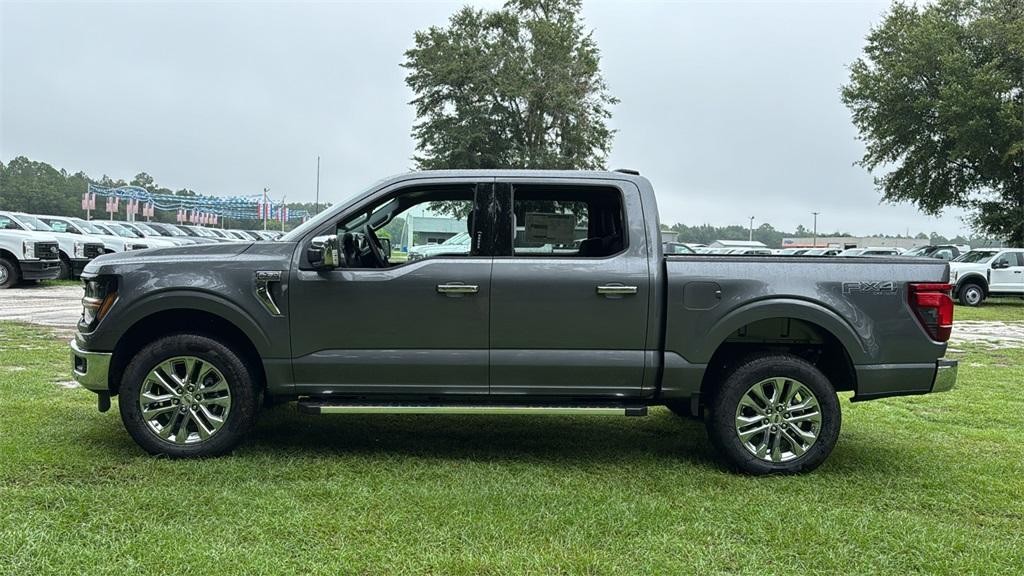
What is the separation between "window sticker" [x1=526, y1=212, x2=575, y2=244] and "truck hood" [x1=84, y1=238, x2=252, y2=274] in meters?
1.81

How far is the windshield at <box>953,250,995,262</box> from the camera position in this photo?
19.8 metres

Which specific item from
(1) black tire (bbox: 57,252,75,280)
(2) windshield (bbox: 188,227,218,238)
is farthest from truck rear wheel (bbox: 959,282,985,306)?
(2) windshield (bbox: 188,227,218,238)

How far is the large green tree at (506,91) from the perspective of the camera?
31328 mm

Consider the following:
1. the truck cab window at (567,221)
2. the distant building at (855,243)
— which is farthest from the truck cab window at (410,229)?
the distant building at (855,243)

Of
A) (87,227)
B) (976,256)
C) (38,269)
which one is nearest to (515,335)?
(38,269)

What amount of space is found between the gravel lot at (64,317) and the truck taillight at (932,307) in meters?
7.65

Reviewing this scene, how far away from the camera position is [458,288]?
4523 mm

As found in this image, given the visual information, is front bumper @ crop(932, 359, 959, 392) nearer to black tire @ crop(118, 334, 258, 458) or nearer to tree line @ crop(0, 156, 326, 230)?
black tire @ crop(118, 334, 258, 458)

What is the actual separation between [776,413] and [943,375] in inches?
41.6

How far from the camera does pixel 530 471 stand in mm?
4527

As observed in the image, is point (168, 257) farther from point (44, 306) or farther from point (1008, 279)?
point (1008, 279)

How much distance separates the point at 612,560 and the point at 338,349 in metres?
2.16

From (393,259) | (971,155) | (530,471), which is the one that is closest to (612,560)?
(530,471)

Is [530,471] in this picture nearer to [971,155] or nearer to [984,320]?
[984,320]
